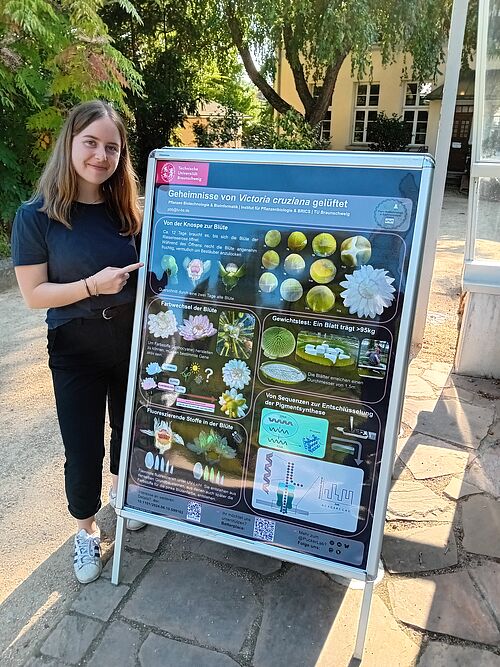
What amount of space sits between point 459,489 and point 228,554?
1304 mm

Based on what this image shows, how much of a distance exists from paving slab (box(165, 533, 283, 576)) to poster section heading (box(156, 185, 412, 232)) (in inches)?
57.5

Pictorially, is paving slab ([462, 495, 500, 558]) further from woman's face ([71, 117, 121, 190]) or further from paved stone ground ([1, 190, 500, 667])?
woman's face ([71, 117, 121, 190])

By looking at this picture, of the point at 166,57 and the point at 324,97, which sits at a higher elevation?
the point at 166,57

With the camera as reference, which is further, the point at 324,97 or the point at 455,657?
the point at 324,97

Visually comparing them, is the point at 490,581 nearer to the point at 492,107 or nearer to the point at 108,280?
the point at 108,280

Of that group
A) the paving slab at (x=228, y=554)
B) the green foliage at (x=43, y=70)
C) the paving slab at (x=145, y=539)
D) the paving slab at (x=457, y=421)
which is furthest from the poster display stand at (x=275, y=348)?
the green foliage at (x=43, y=70)

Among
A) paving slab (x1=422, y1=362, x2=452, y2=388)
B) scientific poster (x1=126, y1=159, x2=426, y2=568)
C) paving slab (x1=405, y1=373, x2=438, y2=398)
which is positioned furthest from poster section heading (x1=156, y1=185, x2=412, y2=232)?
paving slab (x1=422, y1=362, x2=452, y2=388)

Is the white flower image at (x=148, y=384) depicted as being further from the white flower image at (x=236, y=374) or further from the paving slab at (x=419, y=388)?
the paving slab at (x=419, y=388)

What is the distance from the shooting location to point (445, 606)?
2.05 meters

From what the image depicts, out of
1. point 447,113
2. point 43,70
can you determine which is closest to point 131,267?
point 447,113

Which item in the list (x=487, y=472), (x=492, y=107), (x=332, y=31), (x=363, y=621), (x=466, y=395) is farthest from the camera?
(x=332, y=31)

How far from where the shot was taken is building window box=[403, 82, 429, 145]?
19.7 metres

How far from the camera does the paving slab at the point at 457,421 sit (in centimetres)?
324

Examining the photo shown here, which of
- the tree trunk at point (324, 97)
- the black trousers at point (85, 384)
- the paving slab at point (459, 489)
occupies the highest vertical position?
the tree trunk at point (324, 97)
